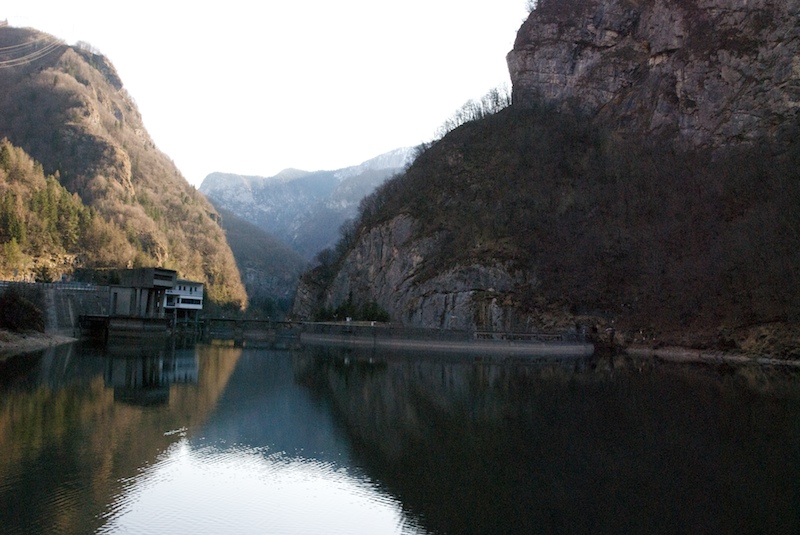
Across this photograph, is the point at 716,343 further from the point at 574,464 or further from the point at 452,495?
the point at 452,495

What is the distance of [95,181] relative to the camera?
12838cm

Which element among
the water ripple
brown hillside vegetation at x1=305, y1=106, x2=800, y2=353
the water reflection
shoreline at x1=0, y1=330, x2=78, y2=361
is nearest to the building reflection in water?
shoreline at x1=0, y1=330, x2=78, y2=361

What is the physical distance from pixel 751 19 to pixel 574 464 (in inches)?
3629

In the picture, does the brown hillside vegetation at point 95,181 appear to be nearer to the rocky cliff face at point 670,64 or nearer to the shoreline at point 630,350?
the shoreline at point 630,350

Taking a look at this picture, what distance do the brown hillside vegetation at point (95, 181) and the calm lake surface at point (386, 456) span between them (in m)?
65.3

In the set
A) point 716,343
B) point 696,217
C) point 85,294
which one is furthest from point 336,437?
point 696,217

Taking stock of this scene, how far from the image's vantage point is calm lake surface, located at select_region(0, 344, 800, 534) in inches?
606

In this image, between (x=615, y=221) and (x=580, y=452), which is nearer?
(x=580, y=452)

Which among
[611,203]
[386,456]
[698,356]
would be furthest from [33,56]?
[386,456]

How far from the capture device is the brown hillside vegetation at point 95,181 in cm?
10225

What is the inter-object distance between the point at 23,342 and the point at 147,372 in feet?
61.2

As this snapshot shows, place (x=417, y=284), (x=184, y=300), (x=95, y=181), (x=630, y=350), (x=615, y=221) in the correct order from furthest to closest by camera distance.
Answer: (x=95, y=181)
(x=184, y=300)
(x=417, y=284)
(x=615, y=221)
(x=630, y=350)

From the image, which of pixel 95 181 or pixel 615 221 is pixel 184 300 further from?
pixel 615 221

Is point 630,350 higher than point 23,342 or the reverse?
the reverse
